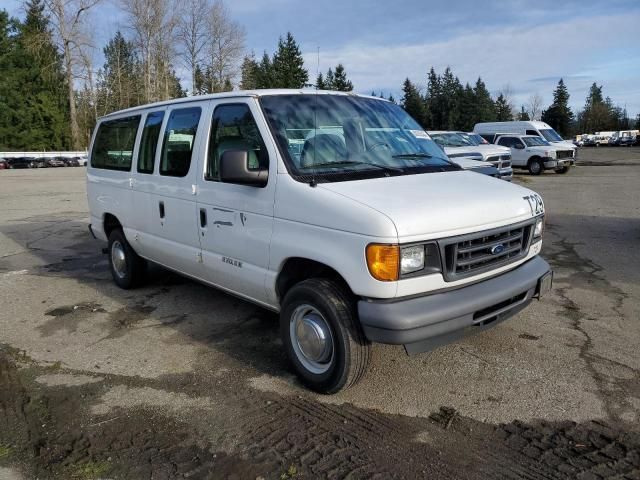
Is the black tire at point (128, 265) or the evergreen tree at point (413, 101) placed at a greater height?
the evergreen tree at point (413, 101)

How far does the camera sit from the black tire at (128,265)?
6250mm

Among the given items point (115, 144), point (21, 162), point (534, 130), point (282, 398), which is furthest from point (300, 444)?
point (21, 162)

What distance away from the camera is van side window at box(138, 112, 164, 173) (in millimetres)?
5398

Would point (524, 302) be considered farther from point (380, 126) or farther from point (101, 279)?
point (101, 279)

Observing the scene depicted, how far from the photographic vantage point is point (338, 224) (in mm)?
3336

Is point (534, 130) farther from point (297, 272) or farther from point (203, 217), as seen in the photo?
point (297, 272)

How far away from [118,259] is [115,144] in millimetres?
1408

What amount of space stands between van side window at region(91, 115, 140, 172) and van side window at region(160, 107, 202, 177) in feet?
2.79

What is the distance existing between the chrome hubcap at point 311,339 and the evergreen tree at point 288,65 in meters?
63.0

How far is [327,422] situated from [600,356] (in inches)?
94.1

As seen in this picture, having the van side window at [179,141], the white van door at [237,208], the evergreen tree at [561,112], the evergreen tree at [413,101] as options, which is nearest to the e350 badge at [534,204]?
the white van door at [237,208]

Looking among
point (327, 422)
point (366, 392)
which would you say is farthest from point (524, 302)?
point (327, 422)

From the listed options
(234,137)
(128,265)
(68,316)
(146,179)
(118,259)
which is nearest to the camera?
(234,137)

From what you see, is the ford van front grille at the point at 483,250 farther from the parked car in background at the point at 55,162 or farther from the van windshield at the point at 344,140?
the parked car in background at the point at 55,162
